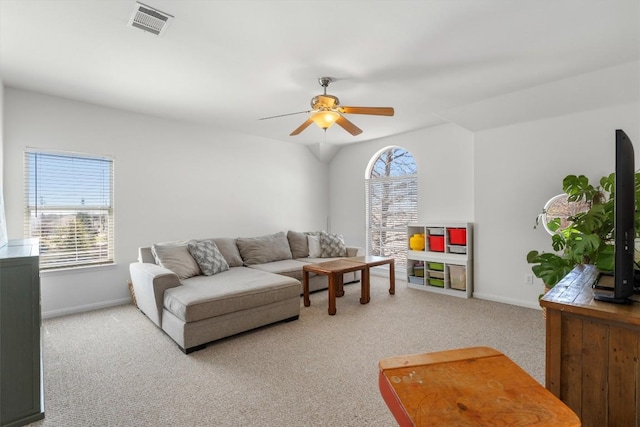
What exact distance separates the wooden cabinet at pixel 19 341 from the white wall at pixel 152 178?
2.12 m

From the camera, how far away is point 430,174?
4953 millimetres

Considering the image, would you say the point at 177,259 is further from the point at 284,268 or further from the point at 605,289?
the point at 605,289

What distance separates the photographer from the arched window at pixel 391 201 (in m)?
5.39

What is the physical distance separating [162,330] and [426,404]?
3006mm

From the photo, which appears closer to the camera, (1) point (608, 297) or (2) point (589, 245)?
(1) point (608, 297)

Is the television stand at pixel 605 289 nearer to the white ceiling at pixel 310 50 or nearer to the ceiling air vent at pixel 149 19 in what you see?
the white ceiling at pixel 310 50

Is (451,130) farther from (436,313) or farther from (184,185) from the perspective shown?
(184,185)

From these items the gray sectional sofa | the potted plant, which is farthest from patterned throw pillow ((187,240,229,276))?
the potted plant

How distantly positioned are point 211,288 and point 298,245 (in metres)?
2.23

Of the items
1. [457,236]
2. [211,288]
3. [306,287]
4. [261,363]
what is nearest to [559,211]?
[457,236]

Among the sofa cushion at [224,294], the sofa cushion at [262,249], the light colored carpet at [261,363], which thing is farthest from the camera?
the sofa cushion at [262,249]

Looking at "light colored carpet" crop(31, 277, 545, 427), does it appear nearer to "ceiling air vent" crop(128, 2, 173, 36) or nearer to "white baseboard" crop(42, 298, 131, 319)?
"white baseboard" crop(42, 298, 131, 319)

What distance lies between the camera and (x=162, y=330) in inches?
122

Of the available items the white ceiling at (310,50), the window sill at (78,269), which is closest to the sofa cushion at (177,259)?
the window sill at (78,269)
